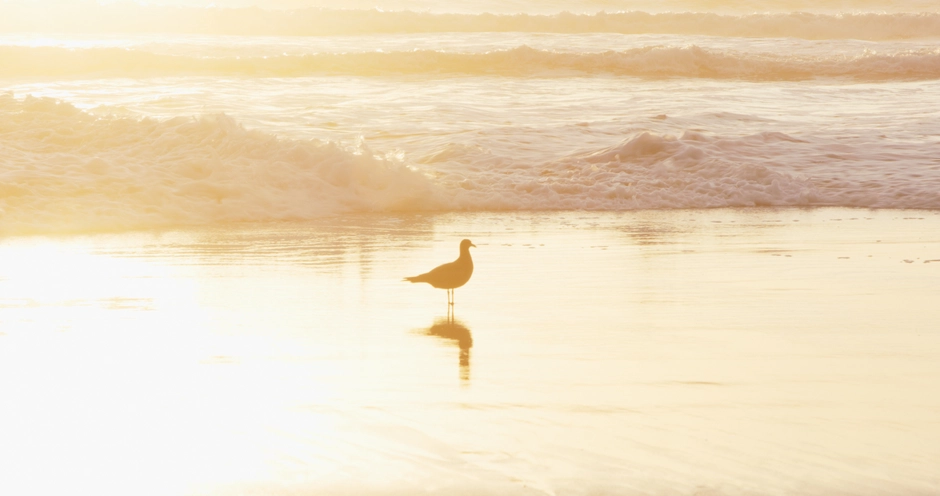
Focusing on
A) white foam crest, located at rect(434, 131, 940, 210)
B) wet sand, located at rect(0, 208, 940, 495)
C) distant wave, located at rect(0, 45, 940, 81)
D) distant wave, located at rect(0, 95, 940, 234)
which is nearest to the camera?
wet sand, located at rect(0, 208, 940, 495)

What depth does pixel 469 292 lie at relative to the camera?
7.12 meters

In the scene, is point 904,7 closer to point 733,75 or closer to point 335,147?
point 733,75

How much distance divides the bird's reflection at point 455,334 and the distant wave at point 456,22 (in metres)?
29.2

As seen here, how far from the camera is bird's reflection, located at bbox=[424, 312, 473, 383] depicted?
17.3 ft

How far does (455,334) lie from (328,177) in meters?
7.26

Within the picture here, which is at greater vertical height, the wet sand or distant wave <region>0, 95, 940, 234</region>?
distant wave <region>0, 95, 940, 234</region>

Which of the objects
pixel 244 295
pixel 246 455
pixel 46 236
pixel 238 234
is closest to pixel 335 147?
pixel 238 234

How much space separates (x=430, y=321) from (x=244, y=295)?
144cm

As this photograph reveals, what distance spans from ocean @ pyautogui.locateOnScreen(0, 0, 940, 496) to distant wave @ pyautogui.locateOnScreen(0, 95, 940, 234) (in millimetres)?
50

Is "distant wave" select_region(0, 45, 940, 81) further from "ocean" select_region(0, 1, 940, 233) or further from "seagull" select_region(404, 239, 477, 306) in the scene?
"seagull" select_region(404, 239, 477, 306)

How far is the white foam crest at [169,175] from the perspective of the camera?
11016 millimetres

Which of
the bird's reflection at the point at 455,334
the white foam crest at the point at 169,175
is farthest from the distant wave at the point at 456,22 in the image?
the bird's reflection at the point at 455,334

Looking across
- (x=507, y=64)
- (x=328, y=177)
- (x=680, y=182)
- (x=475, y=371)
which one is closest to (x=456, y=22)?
(x=507, y=64)

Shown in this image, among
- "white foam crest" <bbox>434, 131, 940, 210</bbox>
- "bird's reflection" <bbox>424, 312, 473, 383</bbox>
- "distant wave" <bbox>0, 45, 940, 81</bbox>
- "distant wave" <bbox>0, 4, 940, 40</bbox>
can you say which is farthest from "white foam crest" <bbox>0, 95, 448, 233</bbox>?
"distant wave" <bbox>0, 4, 940, 40</bbox>
